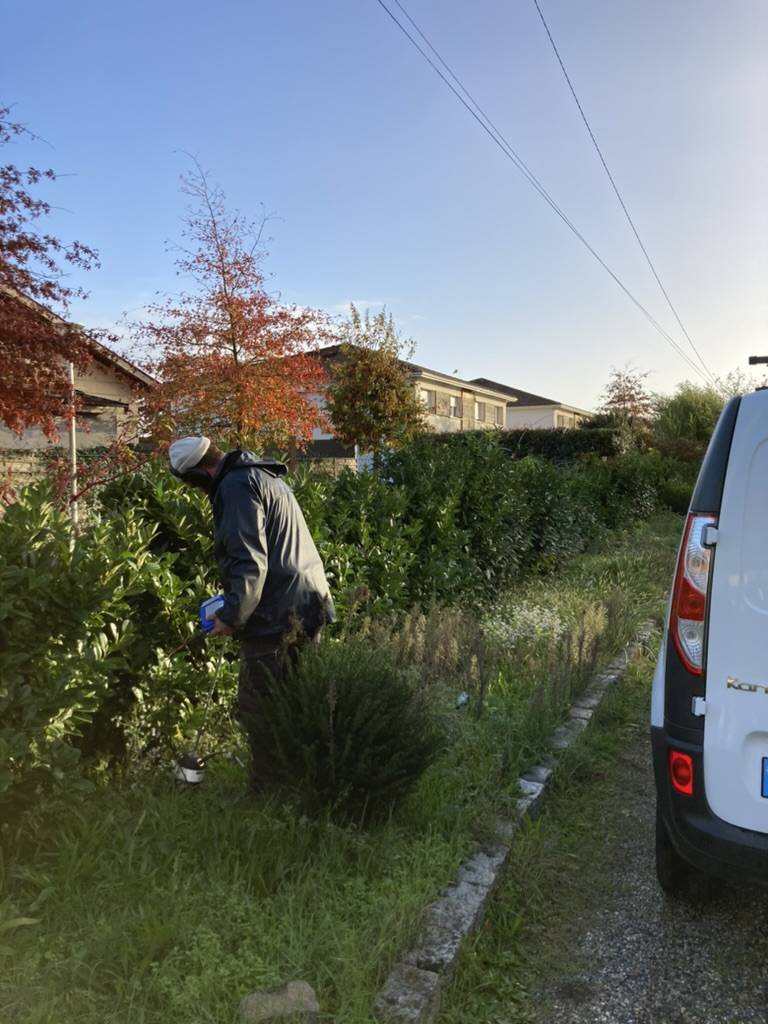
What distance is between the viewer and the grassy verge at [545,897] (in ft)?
8.46

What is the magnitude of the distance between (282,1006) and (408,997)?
388 mm

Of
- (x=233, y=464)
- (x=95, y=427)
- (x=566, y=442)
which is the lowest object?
(x=233, y=464)

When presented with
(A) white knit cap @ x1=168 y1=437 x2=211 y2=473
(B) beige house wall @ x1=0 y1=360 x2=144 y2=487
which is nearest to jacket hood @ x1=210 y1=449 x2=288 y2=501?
(A) white knit cap @ x1=168 y1=437 x2=211 y2=473

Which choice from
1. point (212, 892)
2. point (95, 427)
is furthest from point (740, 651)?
point (95, 427)

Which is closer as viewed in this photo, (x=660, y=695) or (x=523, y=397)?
(x=660, y=695)

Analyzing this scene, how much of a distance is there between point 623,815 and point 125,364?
10171 mm

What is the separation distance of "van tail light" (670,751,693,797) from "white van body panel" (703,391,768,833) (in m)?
0.06

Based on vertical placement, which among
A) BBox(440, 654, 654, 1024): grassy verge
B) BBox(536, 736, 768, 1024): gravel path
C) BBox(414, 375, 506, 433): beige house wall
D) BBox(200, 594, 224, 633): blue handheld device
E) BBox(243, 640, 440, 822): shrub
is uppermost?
BBox(414, 375, 506, 433): beige house wall

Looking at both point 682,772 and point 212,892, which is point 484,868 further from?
point 212,892

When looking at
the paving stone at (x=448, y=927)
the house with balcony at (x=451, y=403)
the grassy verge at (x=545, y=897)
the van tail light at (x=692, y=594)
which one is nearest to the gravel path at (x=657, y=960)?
the grassy verge at (x=545, y=897)

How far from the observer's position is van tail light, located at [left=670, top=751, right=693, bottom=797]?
2607 millimetres

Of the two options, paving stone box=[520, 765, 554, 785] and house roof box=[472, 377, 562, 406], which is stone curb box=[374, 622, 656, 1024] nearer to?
paving stone box=[520, 765, 554, 785]

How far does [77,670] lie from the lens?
291 centimetres

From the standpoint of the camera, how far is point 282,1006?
218 centimetres
